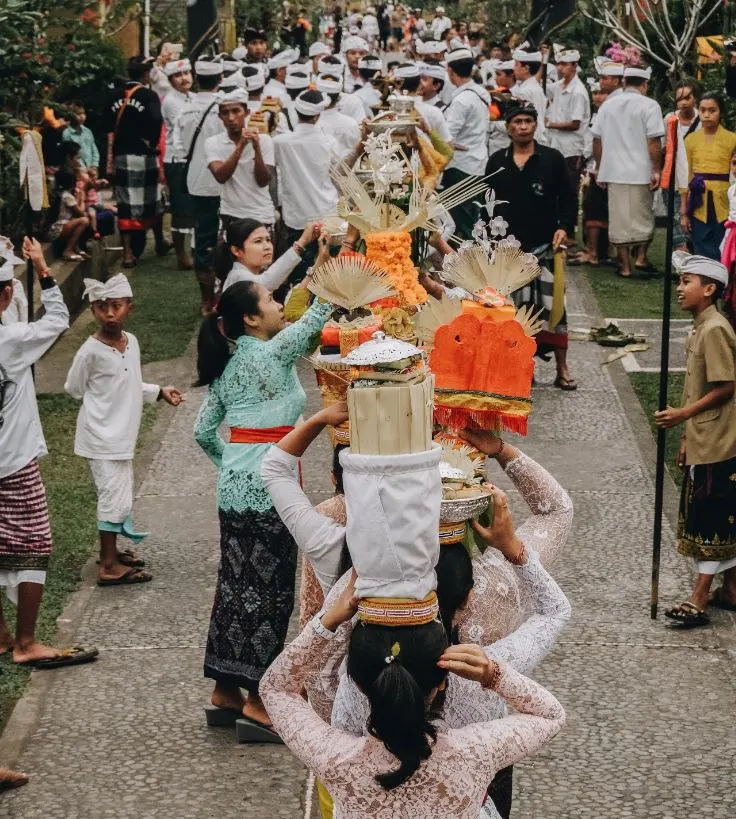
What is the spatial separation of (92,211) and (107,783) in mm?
9749

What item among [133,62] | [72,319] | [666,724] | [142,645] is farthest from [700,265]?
[133,62]

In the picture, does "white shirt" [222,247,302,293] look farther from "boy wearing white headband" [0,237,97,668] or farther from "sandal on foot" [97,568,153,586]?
"sandal on foot" [97,568,153,586]

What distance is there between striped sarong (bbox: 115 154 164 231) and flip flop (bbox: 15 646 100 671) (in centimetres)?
878

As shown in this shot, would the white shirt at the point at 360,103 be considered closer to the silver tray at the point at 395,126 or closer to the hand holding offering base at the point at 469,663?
the silver tray at the point at 395,126

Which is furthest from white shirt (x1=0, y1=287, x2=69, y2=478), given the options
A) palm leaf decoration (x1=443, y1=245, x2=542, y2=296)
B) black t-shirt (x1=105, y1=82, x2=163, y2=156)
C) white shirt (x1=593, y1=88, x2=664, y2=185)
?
white shirt (x1=593, y1=88, x2=664, y2=185)

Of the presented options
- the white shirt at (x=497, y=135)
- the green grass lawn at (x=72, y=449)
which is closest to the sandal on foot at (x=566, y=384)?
the green grass lawn at (x=72, y=449)

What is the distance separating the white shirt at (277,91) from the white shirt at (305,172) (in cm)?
331

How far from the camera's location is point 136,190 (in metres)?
14.6

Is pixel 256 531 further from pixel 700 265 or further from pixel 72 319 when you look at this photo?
pixel 72 319

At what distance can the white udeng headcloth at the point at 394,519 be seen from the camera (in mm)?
3281

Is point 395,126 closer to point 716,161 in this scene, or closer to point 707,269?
point 707,269


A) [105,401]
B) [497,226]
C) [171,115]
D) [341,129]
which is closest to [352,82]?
[171,115]

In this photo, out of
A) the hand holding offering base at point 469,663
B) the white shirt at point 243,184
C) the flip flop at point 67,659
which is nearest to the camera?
the hand holding offering base at point 469,663

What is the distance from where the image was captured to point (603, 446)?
948cm
